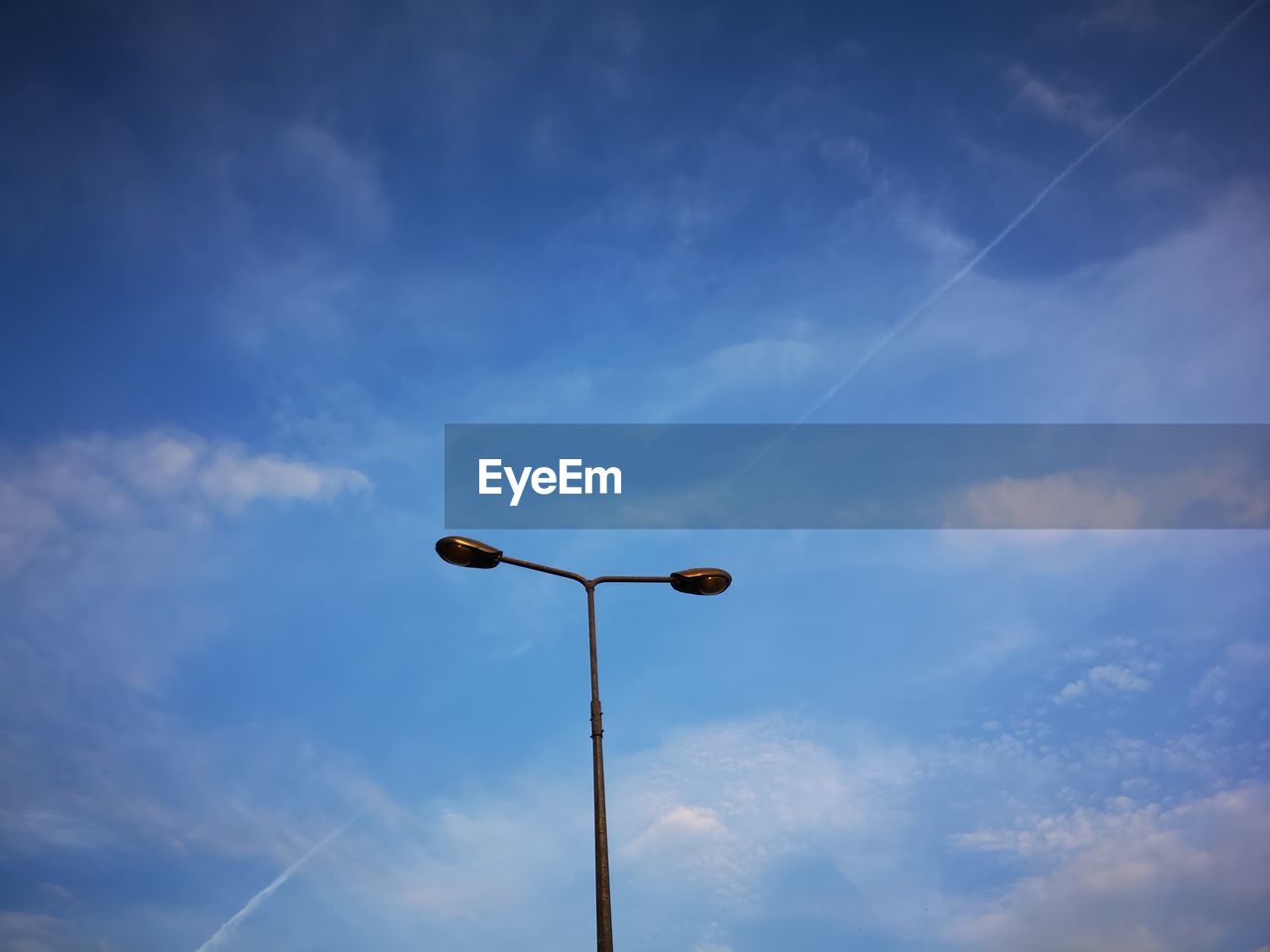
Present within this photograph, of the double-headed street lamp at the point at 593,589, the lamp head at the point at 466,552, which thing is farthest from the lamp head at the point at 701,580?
the lamp head at the point at 466,552

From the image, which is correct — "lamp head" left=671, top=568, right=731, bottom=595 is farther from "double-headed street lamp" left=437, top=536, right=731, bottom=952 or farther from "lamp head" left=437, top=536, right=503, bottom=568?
"lamp head" left=437, top=536, right=503, bottom=568

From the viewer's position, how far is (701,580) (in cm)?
1507

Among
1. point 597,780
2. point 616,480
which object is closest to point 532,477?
point 616,480

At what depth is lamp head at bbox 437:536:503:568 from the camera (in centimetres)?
1368

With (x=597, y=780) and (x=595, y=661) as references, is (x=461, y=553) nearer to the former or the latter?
(x=595, y=661)

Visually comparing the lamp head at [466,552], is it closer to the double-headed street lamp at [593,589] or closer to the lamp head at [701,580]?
the double-headed street lamp at [593,589]

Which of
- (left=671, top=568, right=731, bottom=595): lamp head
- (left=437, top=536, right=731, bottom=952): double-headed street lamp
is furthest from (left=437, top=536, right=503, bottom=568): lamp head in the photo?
(left=671, top=568, right=731, bottom=595): lamp head

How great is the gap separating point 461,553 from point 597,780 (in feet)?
13.2

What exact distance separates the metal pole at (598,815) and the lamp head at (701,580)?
1481 mm

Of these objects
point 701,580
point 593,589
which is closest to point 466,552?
point 593,589

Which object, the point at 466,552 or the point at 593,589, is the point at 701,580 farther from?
the point at 466,552

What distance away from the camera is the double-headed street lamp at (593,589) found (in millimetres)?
11617

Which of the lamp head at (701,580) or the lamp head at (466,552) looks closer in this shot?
the lamp head at (466,552)

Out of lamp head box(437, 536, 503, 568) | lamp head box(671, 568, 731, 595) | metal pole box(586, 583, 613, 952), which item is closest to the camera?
metal pole box(586, 583, 613, 952)
